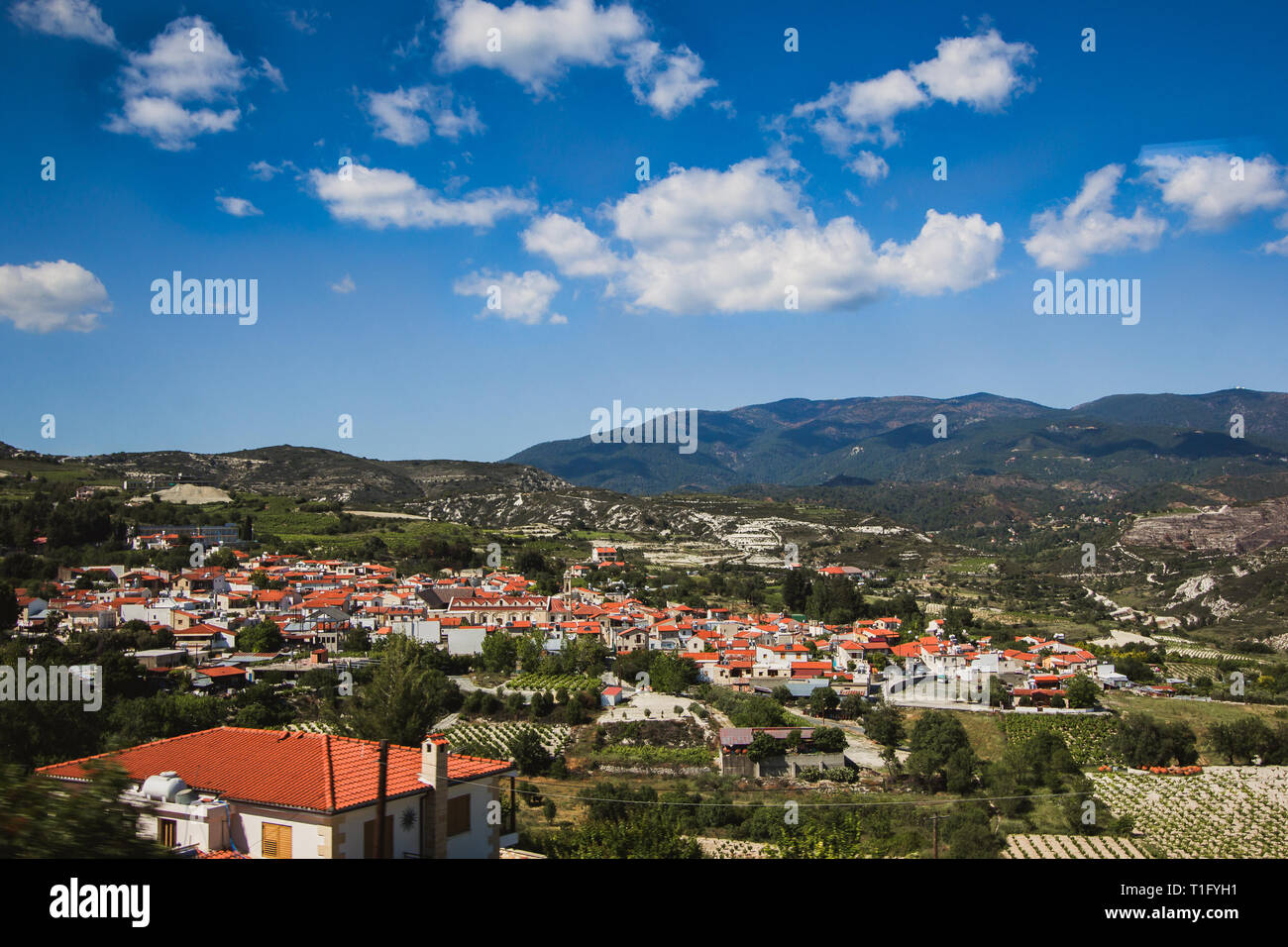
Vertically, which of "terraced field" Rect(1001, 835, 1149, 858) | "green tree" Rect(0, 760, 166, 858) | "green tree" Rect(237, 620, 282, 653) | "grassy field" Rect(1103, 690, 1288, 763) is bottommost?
"grassy field" Rect(1103, 690, 1288, 763)

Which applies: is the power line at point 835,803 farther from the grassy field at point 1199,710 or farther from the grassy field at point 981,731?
the grassy field at point 1199,710

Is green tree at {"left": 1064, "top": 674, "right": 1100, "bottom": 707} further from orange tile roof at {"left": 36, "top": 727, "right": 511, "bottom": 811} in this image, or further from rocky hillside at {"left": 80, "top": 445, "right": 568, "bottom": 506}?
rocky hillside at {"left": 80, "top": 445, "right": 568, "bottom": 506}

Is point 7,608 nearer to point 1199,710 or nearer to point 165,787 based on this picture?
point 165,787

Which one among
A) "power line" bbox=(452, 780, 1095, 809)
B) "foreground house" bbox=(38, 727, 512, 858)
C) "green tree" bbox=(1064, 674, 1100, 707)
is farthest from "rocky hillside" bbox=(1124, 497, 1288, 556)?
"foreground house" bbox=(38, 727, 512, 858)

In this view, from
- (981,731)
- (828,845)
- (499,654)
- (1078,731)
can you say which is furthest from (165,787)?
(499,654)

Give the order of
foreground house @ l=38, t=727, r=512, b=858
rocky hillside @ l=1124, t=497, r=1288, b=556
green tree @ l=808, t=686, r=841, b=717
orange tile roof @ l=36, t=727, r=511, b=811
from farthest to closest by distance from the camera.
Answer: rocky hillside @ l=1124, t=497, r=1288, b=556 < green tree @ l=808, t=686, r=841, b=717 < orange tile roof @ l=36, t=727, r=511, b=811 < foreground house @ l=38, t=727, r=512, b=858
